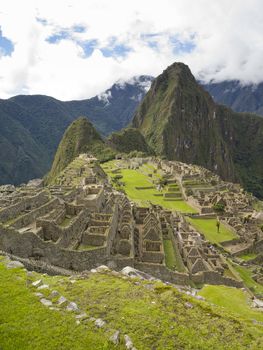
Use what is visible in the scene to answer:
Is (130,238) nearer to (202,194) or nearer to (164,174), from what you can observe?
(202,194)

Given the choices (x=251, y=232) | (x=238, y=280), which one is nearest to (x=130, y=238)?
(x=238, y=280)

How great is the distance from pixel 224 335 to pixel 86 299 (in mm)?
4466

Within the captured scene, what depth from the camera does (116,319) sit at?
10.2 m

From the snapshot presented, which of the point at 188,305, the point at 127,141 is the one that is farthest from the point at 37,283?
the point at 127,141

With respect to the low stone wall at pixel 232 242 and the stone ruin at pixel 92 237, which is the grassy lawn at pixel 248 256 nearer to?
the low stone wall at pixel 232 242

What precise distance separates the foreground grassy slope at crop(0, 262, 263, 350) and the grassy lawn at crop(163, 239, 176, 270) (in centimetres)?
1354

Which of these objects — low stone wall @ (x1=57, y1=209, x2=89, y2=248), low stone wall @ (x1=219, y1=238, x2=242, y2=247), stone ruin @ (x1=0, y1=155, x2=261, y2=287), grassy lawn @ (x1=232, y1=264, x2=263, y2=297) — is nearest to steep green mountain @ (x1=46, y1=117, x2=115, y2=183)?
low stone wall @ (x1=219, y1=238, x2=242, y2=247)

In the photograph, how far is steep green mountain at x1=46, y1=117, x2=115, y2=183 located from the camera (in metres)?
139

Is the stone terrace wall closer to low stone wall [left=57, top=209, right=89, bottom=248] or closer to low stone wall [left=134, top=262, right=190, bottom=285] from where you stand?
low stone wall [left=57, top=209, right=89, bottom=248]

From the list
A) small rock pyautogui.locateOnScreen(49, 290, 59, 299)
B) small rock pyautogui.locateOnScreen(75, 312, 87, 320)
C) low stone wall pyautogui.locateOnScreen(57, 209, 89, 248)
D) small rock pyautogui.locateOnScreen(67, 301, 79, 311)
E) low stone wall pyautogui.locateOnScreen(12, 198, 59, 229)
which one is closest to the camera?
small rock pyautogui.locateOnScreen(75, 312, 87, 320)

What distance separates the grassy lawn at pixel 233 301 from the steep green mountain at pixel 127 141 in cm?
14740

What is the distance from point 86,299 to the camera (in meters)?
11.3

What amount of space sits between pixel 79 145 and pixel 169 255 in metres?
123

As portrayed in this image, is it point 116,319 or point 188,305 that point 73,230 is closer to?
point 188,305
